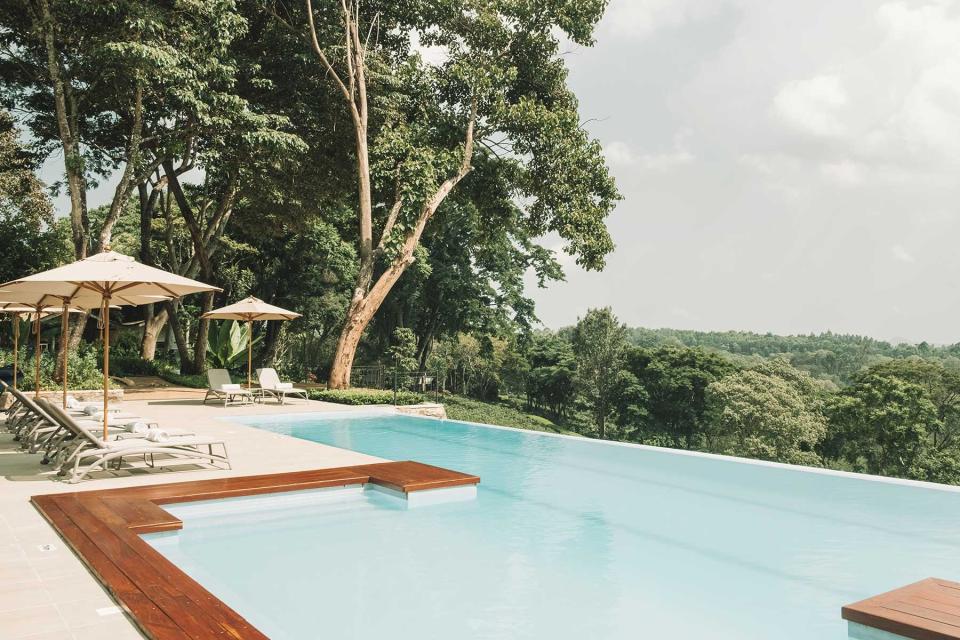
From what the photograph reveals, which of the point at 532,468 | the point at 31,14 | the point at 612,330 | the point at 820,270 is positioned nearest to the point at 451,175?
the point at 31,14

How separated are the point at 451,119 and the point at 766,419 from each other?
105 ft

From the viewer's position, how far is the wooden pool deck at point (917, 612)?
4.10m

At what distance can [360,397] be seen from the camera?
18.6 metres

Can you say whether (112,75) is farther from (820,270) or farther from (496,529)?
(820,270)

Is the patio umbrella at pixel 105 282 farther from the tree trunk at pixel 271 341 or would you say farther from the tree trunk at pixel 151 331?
the tree trunk at pixel 271 341

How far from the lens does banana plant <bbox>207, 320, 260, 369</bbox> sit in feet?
89.8

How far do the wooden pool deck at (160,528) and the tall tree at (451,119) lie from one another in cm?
1209

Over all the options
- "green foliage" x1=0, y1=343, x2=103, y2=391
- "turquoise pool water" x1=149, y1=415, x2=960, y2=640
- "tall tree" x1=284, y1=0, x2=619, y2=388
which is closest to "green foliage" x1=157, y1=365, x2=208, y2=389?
"green foliage" x1=0, y1=343, x2=103, y2=391

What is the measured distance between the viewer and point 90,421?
31.2ft

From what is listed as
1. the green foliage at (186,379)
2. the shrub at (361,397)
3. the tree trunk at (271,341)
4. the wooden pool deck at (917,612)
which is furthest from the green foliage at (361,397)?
the wooden pool deck at (917,612)

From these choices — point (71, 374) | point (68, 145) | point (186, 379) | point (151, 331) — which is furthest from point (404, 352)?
point (68, 145)

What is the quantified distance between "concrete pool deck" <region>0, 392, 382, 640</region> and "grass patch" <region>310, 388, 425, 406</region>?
4507mm

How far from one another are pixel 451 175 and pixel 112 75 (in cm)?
928

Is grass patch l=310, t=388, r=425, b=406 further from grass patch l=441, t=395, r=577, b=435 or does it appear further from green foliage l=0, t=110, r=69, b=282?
grass patch l=441, t=395, r=577, b=435
